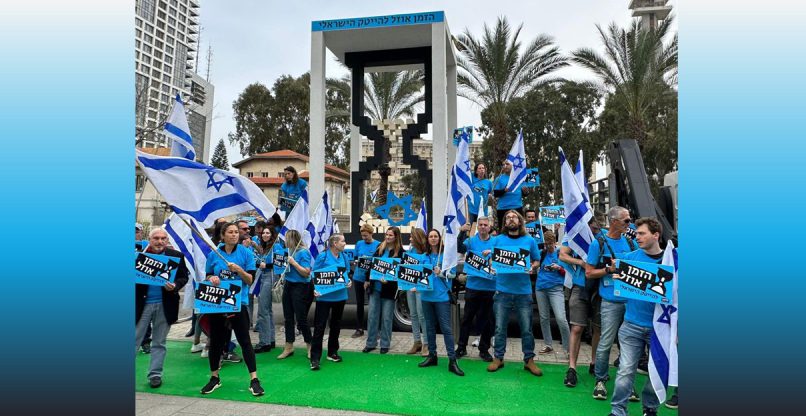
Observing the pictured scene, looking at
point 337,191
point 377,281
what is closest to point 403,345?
point 377,281

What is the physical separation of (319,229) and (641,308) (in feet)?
14.7

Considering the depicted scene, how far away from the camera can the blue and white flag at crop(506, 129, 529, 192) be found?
883 cm

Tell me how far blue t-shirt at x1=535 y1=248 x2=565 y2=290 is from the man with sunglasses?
125cm

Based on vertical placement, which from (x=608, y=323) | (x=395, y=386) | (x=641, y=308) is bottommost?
(x=395, y=386)

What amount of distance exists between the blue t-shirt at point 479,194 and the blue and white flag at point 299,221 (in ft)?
13.2

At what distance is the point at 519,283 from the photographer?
257 inches

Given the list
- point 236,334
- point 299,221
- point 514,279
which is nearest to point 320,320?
point 236,334

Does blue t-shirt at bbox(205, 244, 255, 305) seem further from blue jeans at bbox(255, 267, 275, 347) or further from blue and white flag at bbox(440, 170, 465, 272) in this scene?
blue and white flag at bbox(440, 170, 465, 272)

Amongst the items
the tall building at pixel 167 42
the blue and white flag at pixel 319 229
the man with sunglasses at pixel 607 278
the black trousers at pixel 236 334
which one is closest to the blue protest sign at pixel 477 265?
the man with sunglasses at pixel 607 278

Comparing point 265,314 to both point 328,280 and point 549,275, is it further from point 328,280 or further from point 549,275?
point 549,275

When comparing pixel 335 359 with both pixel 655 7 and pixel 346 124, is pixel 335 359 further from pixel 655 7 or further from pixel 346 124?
pixel 655 7

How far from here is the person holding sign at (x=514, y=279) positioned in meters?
6.34

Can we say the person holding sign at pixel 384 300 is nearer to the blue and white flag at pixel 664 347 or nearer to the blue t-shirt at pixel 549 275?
the blue t-shirt at pixel 549 275

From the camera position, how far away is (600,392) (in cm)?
560
